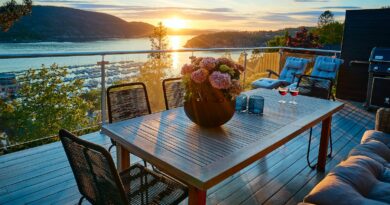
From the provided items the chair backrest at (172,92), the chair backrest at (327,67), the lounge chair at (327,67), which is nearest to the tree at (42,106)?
the chair backrest at (172,92)

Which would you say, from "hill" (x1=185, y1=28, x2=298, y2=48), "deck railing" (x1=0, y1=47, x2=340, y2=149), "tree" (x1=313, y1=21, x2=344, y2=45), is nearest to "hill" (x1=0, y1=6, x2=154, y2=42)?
"hill" (x1=185, y1=28, x2=298, y2=48)

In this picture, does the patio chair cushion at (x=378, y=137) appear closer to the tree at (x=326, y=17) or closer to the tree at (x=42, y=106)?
the tree at (x=42, y=106)

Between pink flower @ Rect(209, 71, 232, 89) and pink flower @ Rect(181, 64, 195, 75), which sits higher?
pink flower @ Rect(181, 64, 195, 75)

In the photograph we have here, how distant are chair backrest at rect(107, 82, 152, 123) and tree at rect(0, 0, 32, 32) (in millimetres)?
8474

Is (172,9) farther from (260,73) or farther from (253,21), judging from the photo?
(260,73)

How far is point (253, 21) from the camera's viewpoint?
10742mm

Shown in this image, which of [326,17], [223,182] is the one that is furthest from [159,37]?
[223,182]

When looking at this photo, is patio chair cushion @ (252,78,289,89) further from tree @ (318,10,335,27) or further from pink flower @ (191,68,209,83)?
tree @ (318,10,335,27)

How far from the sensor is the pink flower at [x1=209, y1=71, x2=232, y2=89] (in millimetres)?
2035

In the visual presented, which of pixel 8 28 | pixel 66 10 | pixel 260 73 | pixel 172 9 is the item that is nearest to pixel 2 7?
pixel 8 28

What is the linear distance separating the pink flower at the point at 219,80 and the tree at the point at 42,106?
2.33 m

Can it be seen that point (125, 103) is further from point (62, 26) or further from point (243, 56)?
point (62, 26)

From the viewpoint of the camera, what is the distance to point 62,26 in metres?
11.5

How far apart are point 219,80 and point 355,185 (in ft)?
3.36
